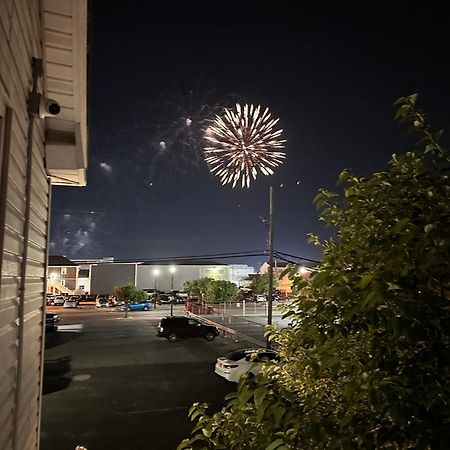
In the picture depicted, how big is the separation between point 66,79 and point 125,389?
11026mm

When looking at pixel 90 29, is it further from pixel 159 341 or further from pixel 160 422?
pixel 159 341

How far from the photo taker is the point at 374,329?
1.94 m

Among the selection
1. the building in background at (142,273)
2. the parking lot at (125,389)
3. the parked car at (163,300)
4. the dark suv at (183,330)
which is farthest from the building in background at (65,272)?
the dark suv at (183,330)

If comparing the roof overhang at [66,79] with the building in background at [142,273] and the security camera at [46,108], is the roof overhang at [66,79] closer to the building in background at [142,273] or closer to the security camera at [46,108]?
the security camera at [46,108]

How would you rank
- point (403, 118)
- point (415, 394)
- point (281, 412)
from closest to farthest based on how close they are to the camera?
point (415, 394) < point (281, 412) < point (403, 118)

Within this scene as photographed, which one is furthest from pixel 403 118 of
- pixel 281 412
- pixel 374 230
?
pixel 281 412

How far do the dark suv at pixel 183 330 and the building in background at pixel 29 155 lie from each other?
18.4m

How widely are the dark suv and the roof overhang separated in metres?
18.9

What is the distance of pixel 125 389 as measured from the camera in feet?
43.0

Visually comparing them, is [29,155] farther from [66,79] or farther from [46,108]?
[66,79]

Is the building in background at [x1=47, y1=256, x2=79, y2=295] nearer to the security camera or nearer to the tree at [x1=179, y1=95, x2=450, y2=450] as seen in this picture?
the security camera

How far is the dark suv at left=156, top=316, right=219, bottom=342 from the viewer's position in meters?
23.6

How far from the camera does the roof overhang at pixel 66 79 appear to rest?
404cm

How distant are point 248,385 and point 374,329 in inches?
28.1
